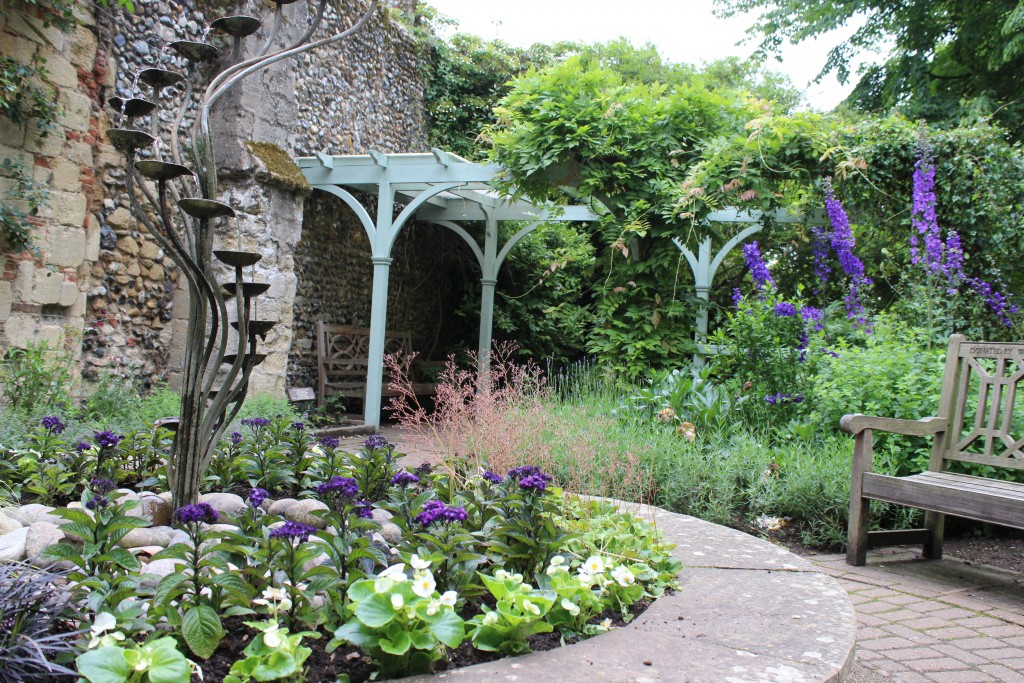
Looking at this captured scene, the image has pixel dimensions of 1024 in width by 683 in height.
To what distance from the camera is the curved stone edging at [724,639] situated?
4.38 feet

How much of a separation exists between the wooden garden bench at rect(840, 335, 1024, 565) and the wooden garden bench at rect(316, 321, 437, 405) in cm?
523

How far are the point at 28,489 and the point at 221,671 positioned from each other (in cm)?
138

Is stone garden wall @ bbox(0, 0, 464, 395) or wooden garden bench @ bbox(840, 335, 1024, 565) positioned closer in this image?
wooden garden bench @ bbox(840, 335, 1024, 565)

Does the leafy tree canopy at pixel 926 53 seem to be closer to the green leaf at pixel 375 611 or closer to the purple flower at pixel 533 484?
the purple flower at pixel 533 484

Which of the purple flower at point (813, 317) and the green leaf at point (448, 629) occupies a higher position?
the purple flower at point (813, 317)

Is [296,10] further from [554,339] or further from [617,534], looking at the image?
[617,534]

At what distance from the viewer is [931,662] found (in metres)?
2.24

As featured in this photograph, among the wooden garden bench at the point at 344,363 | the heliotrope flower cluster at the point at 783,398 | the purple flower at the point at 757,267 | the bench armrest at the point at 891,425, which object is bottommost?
the wooden garden bench at the point at 344,363

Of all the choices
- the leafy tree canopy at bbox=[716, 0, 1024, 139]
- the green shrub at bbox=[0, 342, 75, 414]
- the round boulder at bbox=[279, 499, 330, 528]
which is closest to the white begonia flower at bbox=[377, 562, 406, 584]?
the round boulder at bbox=[279, 499, 330, 528]

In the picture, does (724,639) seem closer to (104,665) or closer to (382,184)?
(104,665)

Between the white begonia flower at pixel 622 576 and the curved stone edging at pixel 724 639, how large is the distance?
0.08 meters

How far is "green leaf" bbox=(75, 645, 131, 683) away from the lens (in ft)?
3.71

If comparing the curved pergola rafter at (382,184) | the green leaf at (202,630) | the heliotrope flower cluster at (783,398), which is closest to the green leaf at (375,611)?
the green leaf at (202,630)

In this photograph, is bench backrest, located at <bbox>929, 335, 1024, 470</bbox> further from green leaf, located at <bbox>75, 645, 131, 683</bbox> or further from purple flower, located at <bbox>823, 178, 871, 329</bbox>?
green leaf, located at <bbox>75, 645, 131, 683</bbox>
